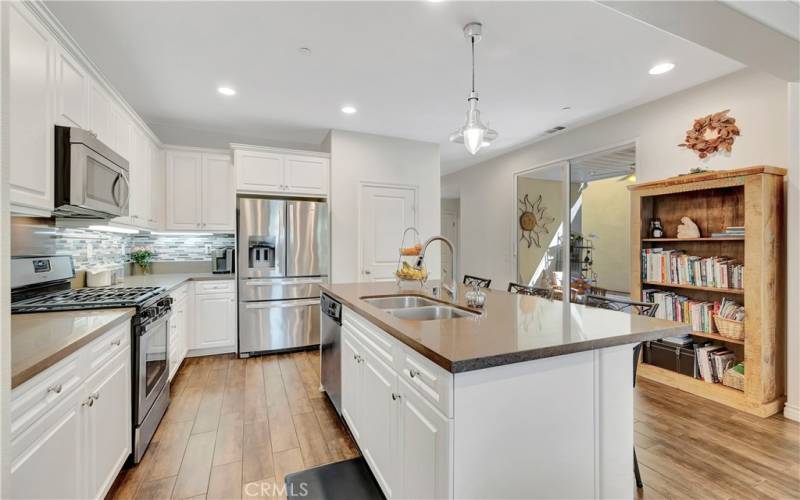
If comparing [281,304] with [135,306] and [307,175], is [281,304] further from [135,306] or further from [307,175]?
[135,306]

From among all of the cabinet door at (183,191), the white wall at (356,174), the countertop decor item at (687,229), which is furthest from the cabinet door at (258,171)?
the countertop decor item at (687,229)

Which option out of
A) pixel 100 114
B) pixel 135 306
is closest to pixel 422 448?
pixel 135 306

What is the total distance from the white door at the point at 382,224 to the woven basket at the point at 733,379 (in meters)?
3.31

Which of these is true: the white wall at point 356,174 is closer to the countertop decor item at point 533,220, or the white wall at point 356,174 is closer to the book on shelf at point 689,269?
the countertop decor item at point 533,220

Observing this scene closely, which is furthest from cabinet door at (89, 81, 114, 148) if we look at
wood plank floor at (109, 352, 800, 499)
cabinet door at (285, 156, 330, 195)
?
wood plank floor at (109, 352, 800, 499)

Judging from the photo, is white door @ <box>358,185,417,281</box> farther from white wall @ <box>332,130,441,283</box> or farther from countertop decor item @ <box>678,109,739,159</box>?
countertop decor item @ <box>678,109,739,159</box>

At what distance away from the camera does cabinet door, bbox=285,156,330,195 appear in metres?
4.12

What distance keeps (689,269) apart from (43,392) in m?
4.13

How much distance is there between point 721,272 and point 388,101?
326cm

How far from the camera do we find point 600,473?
4.29 feet

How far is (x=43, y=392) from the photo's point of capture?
3.73ft

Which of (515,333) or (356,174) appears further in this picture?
(356,174)

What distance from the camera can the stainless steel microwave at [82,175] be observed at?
5.95 feet

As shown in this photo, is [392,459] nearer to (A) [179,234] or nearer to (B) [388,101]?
(B) [388,101]
